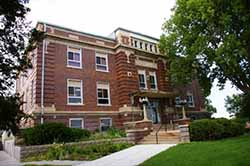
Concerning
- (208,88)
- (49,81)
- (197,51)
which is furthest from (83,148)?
(208,88)

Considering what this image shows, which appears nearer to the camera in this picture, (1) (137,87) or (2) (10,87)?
(2) (10,87)

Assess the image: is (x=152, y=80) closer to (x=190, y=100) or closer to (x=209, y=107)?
(x=190, y=100)

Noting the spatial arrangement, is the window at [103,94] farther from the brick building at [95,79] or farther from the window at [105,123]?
the window at [105,123]

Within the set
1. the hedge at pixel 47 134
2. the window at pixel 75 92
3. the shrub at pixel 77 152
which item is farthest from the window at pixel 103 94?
the shrub at pixel 77 152

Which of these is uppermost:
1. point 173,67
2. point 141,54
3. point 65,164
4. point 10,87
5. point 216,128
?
point 141,54

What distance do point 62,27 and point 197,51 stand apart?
12362 mm

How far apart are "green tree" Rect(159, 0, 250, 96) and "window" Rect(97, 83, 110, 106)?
7164 millimetres

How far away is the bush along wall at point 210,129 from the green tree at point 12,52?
36.3 feet

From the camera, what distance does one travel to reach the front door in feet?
84.1

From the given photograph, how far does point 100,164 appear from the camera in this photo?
10531 mm

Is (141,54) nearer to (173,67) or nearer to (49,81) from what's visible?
(173,67)

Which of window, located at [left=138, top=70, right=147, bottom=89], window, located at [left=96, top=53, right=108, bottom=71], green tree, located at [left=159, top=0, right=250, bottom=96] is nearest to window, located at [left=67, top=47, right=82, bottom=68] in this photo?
window, located at [left=96, top=53, right=108, bottom=71]

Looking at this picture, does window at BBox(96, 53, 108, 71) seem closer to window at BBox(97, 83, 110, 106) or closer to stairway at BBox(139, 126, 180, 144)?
window at BBox(97, 83, 110, 106)

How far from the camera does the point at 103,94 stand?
2353cm
